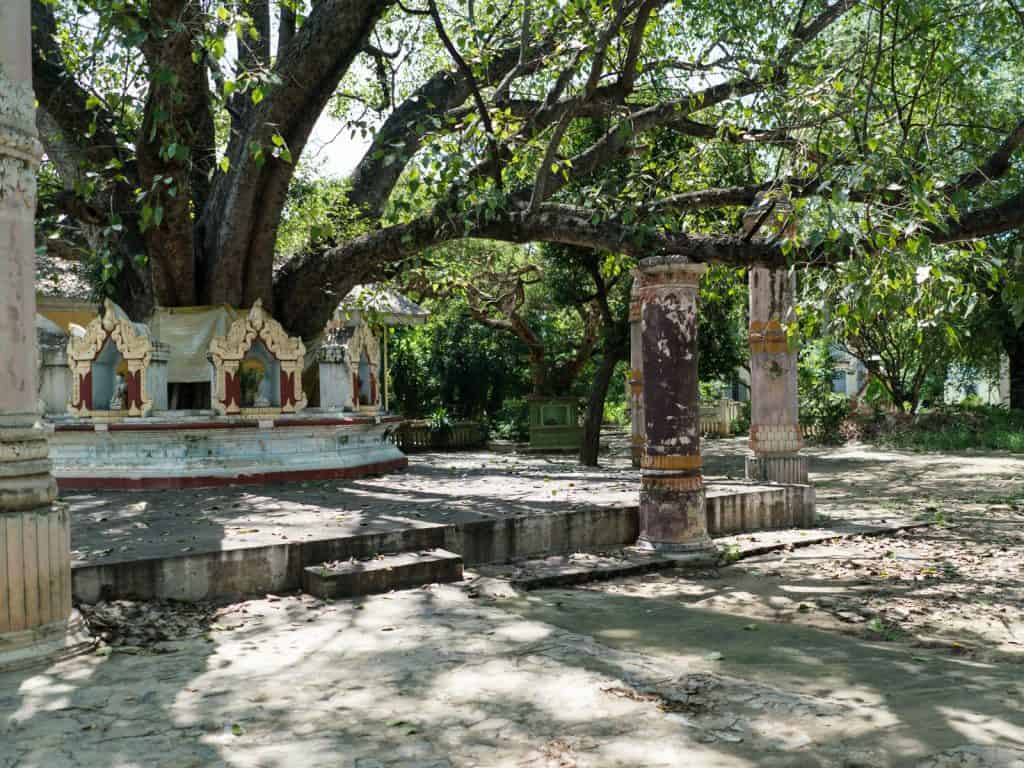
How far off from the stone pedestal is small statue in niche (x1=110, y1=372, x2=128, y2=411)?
7929 millimetres

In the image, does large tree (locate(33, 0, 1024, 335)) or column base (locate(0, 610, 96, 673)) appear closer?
column base (locate(0, 610, 96, 673))

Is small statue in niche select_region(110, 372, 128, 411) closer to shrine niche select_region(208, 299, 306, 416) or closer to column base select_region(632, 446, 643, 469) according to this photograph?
shrine niche select_region(208, 299, 306, 416)

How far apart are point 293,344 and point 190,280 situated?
1.52 metres

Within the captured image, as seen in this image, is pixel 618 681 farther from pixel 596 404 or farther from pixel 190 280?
pixel 596 404

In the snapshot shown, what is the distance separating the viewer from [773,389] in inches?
436

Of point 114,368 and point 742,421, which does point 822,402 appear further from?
point 114,368

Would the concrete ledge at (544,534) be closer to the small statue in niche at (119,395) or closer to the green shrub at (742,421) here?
the small statue in niche at (119,395)

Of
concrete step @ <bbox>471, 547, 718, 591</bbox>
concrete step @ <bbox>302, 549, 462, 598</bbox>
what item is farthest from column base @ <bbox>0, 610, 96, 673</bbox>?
concrete step @ <bbox>471, 547, 718, 591</bbox>

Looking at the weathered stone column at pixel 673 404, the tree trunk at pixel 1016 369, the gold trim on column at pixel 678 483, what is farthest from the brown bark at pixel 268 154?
the tree trunk at pixel 1016 369

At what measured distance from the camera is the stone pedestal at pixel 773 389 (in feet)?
36.3

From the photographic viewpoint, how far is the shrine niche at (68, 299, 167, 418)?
10781mm

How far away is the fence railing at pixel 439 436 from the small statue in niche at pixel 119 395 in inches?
390

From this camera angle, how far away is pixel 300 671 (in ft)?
15.1

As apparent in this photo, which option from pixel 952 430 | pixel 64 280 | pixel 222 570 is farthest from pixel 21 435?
pixel 952 430
